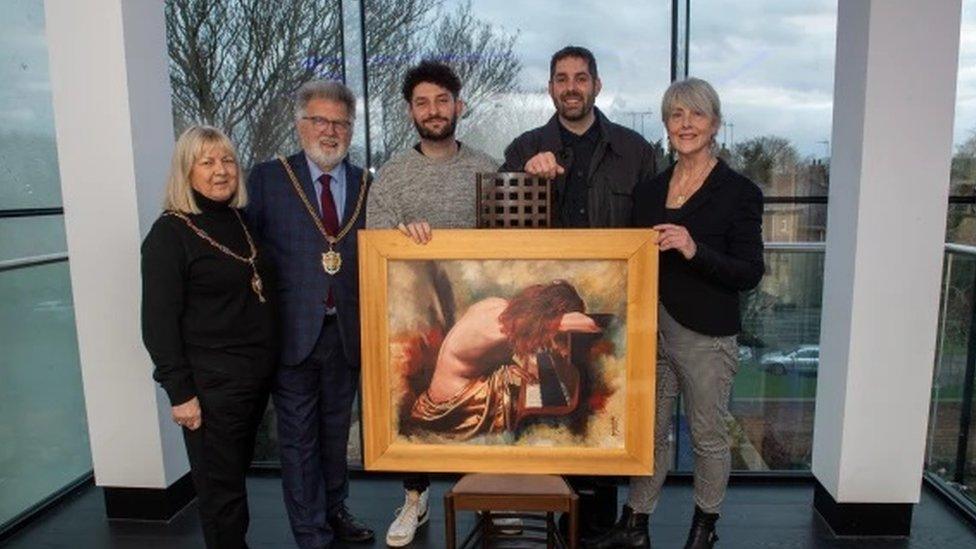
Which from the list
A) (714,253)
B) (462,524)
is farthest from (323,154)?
(462,524)

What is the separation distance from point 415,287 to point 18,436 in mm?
2558

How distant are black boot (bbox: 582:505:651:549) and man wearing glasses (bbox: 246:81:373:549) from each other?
1109 mm

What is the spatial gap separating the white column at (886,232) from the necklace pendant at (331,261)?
6.82 ft

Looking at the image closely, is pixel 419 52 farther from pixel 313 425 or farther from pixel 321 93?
pixel 313 425

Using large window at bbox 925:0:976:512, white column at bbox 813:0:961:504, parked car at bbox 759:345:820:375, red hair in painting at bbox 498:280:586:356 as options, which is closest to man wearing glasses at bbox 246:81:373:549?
red hair in painting at bbox 498:280:586:356

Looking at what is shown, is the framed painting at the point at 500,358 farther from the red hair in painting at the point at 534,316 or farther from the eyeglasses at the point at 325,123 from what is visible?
the eyeglasses at the point at 325,123

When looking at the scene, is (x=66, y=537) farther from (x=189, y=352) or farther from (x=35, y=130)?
(x=35, y=130)

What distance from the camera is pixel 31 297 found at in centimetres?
322

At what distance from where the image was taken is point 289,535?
2979 millimetres

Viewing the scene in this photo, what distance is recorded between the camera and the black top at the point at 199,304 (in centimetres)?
208

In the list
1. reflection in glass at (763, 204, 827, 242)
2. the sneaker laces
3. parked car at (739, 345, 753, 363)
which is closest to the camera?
the sneaker laces

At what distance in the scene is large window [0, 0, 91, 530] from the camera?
3.11 metres

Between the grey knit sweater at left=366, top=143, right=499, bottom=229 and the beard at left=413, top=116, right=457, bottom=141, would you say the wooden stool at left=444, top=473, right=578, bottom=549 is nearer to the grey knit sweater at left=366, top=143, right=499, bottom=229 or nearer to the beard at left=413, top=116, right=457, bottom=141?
the grey knit sweater at left=366, top=143, right=499, bottom=229

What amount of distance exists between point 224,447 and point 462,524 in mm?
1265
